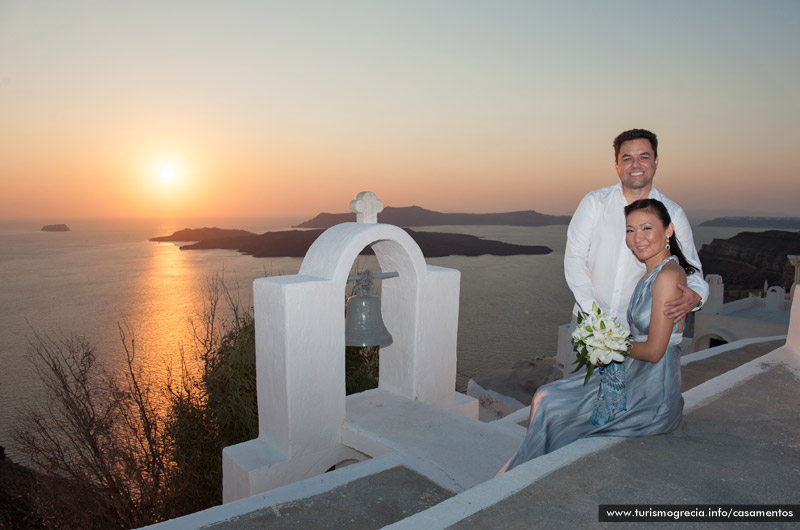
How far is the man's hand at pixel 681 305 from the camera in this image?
259 centimetres

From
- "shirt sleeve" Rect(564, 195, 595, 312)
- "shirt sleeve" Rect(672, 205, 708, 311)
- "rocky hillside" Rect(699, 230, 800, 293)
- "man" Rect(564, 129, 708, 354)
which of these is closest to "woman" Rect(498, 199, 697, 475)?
"shirt sleeve" Rect(672, 205, 708, 311)

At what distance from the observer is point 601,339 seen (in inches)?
102

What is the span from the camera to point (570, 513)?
6.99 ft

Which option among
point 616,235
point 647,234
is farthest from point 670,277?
point 616,235

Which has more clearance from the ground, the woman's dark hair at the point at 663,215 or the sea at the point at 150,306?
the woman's dark hair at the point at 663,215

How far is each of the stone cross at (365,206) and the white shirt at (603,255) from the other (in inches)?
72.4

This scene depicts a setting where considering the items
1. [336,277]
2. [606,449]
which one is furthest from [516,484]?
[336,277]

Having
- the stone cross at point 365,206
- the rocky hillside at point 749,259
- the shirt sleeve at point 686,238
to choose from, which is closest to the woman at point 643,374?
the shirt sleeve at point 686,238

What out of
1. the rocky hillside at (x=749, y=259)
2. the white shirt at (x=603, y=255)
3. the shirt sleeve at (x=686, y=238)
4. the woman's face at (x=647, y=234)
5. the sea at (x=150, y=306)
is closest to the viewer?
the woman's face at (x=647, y=234)

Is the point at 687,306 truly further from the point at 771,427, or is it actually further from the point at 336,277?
the point at 336,277

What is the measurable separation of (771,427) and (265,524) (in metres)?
3.05

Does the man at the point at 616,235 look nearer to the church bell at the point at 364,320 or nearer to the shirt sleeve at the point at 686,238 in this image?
the shirt sleeve at the point at 686,238

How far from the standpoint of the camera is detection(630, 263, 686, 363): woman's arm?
2609mm

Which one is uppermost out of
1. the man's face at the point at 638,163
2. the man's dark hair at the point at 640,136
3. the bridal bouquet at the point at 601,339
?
the man's dark hair at the point at 640,136
